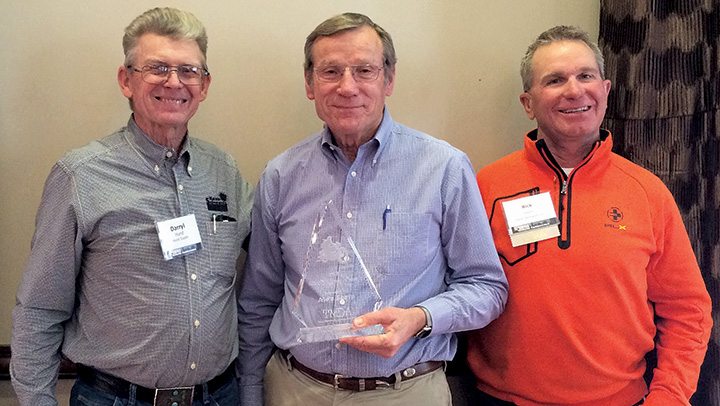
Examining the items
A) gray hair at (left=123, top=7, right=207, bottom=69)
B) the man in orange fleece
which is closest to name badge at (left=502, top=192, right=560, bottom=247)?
the man in orange fleece

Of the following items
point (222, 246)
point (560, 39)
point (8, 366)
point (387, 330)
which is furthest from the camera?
point (8, 366)

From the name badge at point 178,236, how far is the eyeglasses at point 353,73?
559mm

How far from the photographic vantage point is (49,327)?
1.57m

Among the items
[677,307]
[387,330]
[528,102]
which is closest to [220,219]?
[387,330]

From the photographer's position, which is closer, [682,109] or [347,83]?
[347,83]

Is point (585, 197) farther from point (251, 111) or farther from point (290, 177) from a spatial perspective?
point (251, 111)

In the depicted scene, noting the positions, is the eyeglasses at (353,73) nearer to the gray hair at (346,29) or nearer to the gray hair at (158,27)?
the gray hair at (346,29)

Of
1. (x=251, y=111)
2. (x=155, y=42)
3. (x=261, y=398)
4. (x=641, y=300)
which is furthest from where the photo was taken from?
(x=251, y=111)

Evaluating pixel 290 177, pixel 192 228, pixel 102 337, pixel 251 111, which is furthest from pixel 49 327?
pixel 251 111

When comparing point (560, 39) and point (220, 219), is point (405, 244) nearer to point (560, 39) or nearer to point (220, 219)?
point (220, 219)

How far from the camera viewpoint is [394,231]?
1.61m

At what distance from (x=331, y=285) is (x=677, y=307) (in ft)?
3.52

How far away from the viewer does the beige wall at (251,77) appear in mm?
1935

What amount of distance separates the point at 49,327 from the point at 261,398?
66 centimetres
